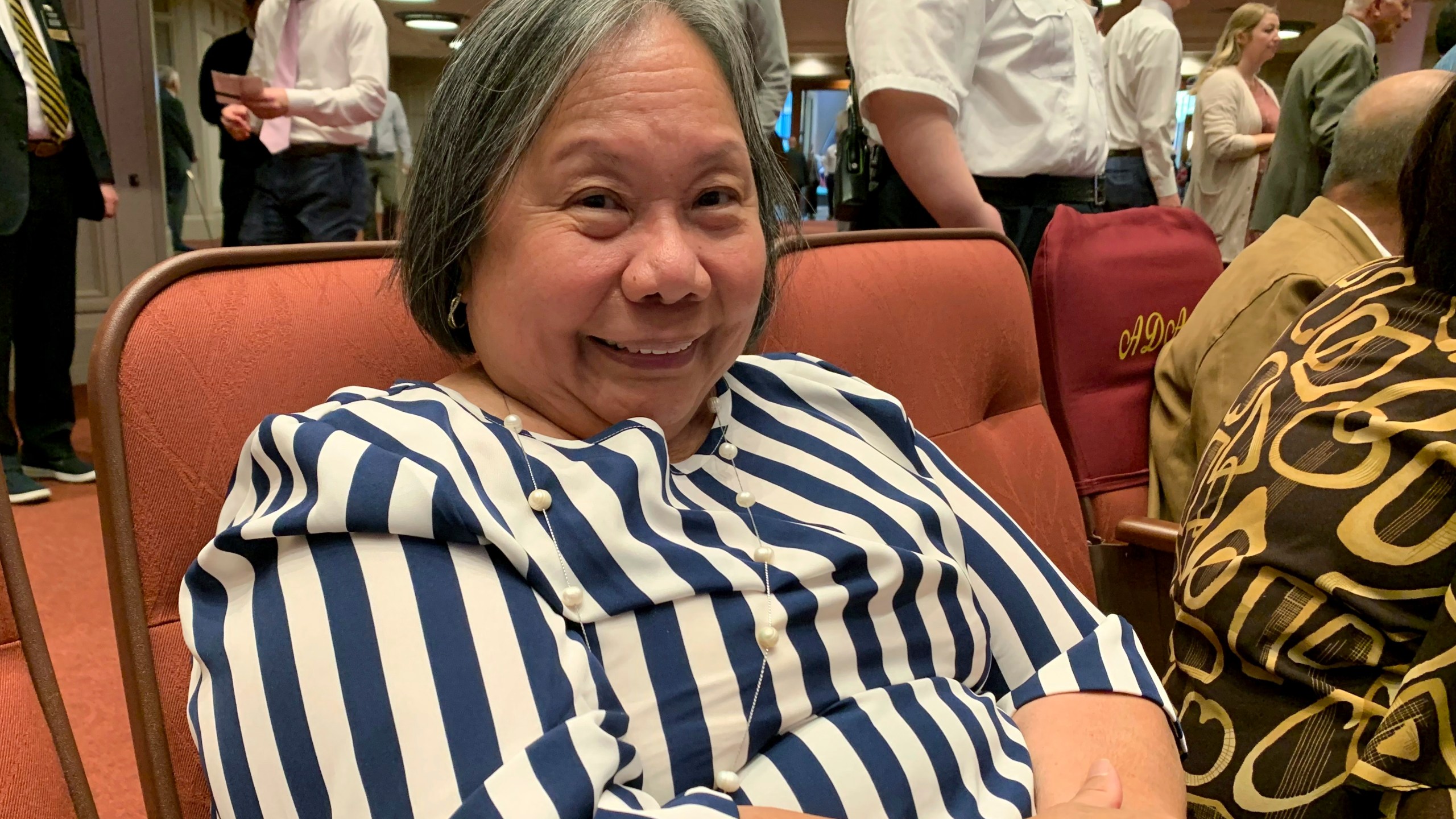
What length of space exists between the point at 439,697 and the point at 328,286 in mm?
430

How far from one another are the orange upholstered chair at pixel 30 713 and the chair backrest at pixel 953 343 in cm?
71

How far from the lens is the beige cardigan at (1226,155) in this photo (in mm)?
4125

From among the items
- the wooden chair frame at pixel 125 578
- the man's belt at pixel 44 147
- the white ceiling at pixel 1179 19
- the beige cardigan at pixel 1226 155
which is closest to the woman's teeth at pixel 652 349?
the wooden chair frame at pixel 125 578

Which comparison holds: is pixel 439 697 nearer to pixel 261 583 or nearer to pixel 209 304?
pixel 261 583

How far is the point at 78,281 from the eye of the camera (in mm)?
4039

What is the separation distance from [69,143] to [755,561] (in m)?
2.78

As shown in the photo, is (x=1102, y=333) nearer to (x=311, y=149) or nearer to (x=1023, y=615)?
(x=1023, y=615)

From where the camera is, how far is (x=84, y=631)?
207 cm

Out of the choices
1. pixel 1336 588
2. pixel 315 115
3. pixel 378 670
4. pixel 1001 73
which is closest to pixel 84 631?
pixel 315 115

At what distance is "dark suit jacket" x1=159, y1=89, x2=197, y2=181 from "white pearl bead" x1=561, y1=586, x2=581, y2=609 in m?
4.18

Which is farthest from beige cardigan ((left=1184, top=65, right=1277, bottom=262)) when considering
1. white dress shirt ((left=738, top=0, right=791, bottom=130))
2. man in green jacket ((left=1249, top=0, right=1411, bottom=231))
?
white dress shirt ((left=738, top=0, right=791, bottom=130))

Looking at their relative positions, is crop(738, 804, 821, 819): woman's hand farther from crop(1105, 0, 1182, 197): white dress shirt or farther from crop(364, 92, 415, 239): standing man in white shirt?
crop(1105, 0, 1182, 197): white dress shirt

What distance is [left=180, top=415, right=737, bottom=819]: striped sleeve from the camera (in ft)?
1.99

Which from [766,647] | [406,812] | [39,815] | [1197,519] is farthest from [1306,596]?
[39,815]
